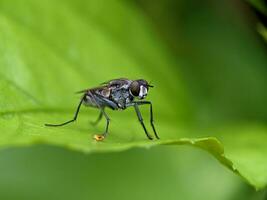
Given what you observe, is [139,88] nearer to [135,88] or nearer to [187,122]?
[135,88]

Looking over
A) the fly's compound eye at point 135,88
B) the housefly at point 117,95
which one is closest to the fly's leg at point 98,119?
the housefly at point 117,95

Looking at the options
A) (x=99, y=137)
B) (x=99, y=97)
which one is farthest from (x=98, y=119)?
(x=99, y=137)

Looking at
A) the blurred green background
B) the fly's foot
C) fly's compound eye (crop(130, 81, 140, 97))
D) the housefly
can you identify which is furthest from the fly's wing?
the fly's foot

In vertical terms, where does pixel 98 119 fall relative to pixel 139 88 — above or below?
below

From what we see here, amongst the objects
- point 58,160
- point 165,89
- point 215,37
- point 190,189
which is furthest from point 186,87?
point 58,160

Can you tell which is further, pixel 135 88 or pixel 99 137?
pixel 135 88

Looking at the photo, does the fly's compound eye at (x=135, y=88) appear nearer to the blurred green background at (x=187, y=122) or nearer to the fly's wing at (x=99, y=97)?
the fly's wing at (x=99, y=97)

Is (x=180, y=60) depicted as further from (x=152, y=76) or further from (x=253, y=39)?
(x=253, y=39)
